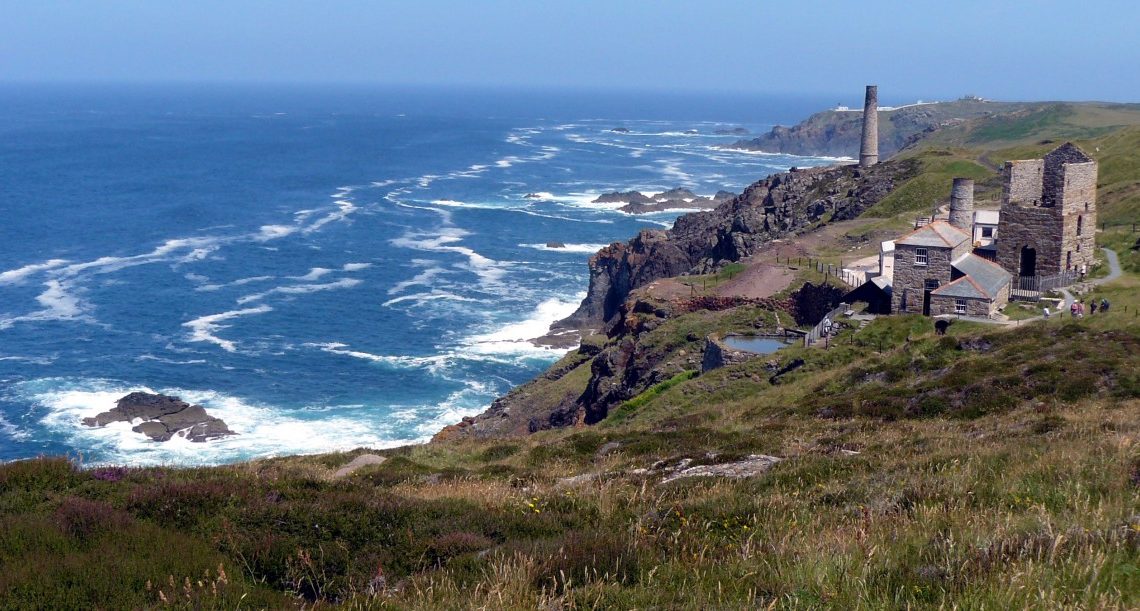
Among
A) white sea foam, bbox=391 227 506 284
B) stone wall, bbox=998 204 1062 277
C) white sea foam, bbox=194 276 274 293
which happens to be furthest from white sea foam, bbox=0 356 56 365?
stone wall, bbox=998 204 1062 277

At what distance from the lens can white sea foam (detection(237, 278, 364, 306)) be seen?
3009 inches

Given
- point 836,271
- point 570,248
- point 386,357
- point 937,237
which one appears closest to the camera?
point 937,237

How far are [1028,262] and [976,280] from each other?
177 inches

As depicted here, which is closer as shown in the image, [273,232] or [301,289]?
[301,289]

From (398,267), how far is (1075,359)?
6986 centimetres

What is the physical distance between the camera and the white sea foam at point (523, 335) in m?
65.4

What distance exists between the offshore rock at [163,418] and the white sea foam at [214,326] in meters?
11.7

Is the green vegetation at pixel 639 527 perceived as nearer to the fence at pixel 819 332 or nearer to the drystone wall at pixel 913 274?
the fence at pixel 819 332

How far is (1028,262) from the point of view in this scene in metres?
37.4

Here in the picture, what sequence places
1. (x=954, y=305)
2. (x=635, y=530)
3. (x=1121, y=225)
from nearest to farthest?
(x=635, y=530) → (x=954, y=305) → (x=1121, y=225)

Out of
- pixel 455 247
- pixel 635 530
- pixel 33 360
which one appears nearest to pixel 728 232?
pixel 455 247

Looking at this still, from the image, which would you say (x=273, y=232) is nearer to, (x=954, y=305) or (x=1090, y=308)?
(x=954, y=305)

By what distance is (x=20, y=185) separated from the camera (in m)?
128

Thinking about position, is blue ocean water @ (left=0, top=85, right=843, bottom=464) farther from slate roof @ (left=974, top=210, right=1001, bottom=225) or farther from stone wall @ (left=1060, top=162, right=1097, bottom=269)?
stone wall @ (left=1060, top=162, right=1097, bottom=269)
